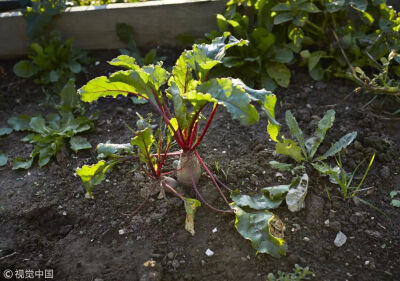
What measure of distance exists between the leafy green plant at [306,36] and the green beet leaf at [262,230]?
1.20 metres

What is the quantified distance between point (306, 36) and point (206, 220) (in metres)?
1.65

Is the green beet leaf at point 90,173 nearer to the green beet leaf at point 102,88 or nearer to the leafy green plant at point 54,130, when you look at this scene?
the green beet leaf at point 102,88

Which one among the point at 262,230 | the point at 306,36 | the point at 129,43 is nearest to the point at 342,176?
the point at 262,230

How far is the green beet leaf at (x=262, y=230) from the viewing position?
6.80ft

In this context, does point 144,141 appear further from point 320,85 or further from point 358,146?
point 320,85

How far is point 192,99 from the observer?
6.48ft

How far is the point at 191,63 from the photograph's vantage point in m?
2.21

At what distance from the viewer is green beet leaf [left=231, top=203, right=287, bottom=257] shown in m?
2.07

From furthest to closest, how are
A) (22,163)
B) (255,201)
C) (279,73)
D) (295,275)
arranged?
(279,73)
(22,163)
(255,201)
(295,275)

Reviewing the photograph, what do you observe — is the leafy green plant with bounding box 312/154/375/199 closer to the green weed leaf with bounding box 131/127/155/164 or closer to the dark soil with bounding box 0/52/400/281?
the dark soil with bounding box 0/52/400/281

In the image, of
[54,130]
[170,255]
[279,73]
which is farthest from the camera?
[279,73]

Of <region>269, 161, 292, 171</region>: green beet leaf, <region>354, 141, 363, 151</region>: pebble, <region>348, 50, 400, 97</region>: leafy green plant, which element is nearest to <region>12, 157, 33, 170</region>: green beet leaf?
<region>269, 161, 292, 171</region>: green beet leaf

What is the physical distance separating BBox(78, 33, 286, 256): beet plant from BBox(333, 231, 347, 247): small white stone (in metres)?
0.27

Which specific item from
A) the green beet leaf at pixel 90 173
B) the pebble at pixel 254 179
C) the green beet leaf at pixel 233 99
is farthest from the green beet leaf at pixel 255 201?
the green beet leaf at pixel 90 173
